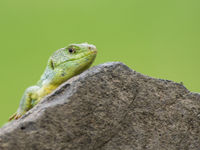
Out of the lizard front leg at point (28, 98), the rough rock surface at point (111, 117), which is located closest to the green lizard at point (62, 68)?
the lizard front leg at point (28, 98)

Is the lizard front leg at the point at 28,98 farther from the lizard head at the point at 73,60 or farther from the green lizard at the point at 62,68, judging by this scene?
the lizard head at the point at 73,60

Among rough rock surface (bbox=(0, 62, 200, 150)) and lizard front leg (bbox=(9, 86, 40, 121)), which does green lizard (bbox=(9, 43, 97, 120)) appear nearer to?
lizard front leg (bbox=(9, 86, 40, 121))

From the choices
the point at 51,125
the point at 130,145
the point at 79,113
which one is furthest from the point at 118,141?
the point at 51,125

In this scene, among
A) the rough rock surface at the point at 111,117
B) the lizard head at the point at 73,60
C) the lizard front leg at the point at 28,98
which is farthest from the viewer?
the lizard front leg at the point at 28,98

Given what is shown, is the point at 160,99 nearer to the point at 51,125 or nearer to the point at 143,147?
the point at 143,147

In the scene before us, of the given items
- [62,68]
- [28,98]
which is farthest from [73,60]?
[28,98]

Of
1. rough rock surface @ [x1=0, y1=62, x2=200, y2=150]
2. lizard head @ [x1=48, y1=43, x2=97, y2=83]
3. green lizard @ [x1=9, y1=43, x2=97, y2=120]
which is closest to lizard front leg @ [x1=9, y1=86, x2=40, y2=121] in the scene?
green lizard @ [x1=9, y1=43, x2=97, y2=120]

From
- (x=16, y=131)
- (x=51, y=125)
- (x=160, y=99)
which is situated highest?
(x=160, y=99)

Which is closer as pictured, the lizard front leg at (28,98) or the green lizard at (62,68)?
the green lizard at (62,68)
